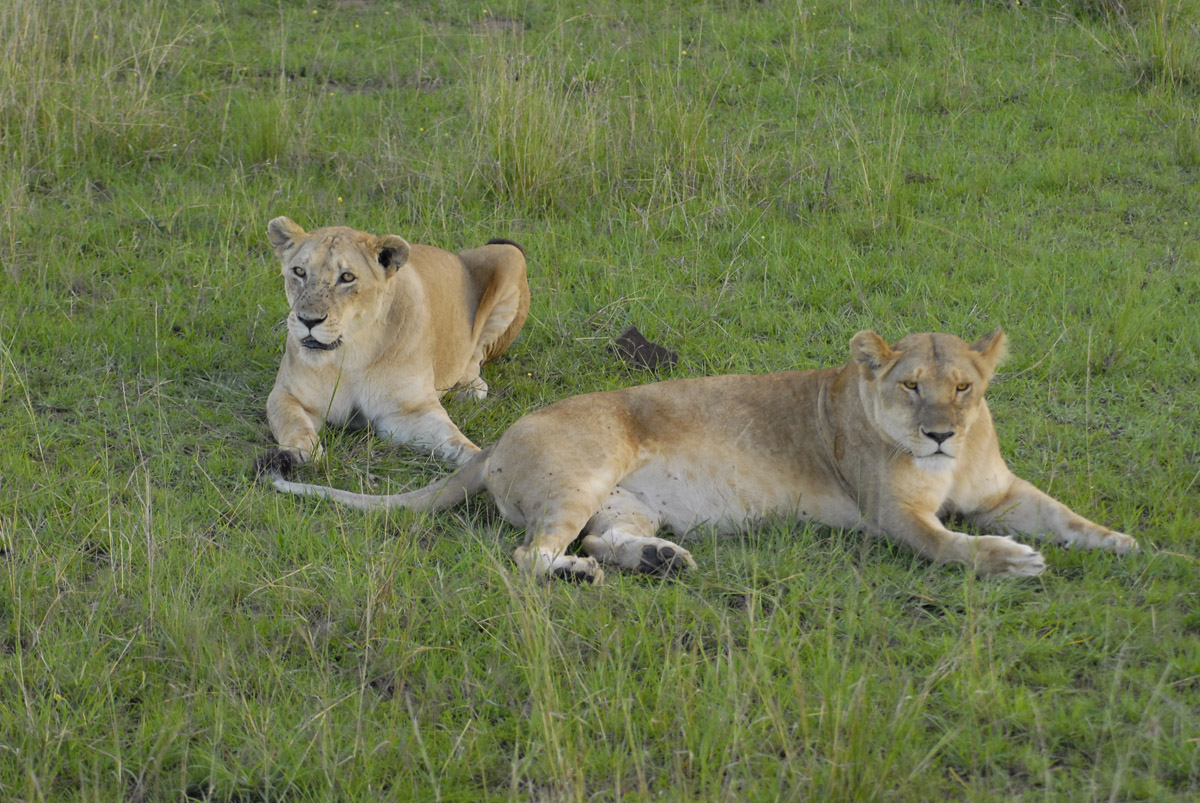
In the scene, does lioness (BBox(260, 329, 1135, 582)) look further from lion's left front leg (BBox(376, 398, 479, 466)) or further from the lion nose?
lion's left front leg (BBox(376, 398, 479, 466))

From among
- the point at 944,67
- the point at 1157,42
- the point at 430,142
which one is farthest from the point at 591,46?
the point at 1157,42

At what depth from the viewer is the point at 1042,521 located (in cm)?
406

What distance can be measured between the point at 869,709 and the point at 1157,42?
6.56m

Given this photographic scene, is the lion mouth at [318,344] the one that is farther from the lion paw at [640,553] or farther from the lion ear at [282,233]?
the lion paw at [640,553]

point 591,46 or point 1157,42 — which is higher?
point 1157,42

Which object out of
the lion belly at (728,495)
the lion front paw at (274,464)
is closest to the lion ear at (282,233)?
the lion front paw at (274,464)

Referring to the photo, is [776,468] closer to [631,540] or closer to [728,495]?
[728,495]

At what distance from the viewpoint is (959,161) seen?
754cm

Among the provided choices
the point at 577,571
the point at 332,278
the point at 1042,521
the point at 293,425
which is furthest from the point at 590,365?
the point at 1042,521

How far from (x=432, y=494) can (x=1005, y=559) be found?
1.92 m

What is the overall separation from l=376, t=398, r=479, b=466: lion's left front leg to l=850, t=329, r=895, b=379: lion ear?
1675mm

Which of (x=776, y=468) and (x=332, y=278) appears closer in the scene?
(x=776, y=468)

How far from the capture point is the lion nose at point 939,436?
390 cm

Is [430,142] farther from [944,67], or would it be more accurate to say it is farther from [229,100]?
[944,67]
